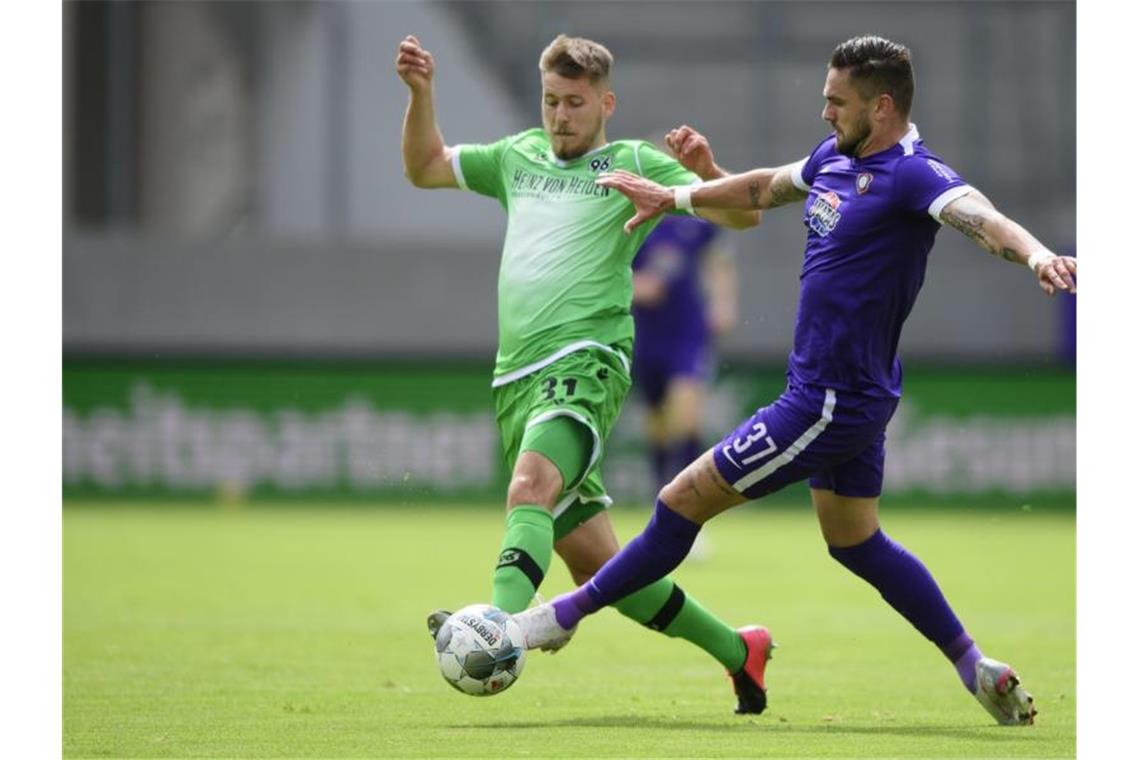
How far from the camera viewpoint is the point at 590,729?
6.70 m

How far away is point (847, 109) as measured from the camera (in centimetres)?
673

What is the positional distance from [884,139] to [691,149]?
0.92m

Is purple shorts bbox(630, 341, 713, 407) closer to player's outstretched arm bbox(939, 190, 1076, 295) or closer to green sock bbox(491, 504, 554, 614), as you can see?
green sock bbox(491, 504, 554, 614)

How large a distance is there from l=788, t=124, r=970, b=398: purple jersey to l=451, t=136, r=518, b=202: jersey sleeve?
1591 millimetres

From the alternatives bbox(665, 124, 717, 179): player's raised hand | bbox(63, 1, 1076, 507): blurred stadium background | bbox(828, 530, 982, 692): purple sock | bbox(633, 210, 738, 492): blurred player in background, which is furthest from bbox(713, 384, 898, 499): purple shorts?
bbox(63, 1, 1076, 507): blurred stadium background

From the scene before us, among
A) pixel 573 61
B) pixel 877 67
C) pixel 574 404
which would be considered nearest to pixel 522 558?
pixel 574 404

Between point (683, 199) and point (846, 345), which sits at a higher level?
point (683, 199)

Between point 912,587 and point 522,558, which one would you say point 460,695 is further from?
point 912,587

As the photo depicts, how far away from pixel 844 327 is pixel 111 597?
6.03 metres

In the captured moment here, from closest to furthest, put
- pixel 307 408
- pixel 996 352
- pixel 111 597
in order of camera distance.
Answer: pixel 111 597, pixel 307 408, pixel 996 352

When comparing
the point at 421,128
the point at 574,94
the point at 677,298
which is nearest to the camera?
the point at 574,94

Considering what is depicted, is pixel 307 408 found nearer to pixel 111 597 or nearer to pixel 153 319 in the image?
pixel 153 319

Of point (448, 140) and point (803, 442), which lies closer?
point (803, 442)
